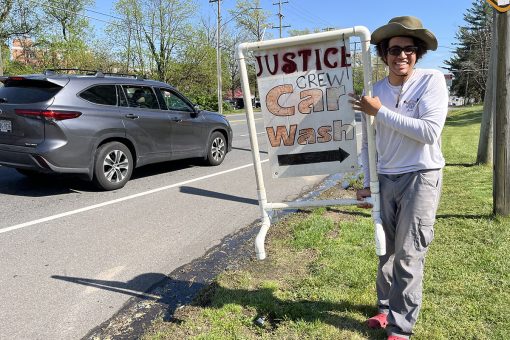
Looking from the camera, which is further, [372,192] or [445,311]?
[445,311]

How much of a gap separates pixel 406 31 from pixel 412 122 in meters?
0.52

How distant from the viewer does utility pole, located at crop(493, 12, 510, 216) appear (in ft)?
15.3

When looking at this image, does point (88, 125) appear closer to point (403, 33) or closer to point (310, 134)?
point (310, 134)

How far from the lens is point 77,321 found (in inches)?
124

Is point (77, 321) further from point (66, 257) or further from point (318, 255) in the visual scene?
point (318, 255)

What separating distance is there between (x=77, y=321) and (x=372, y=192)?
7.54 feet

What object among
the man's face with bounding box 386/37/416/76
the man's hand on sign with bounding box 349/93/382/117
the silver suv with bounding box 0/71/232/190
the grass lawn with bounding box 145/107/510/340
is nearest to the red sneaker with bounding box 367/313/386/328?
the grass lawn with bounding box 145/107/510/340

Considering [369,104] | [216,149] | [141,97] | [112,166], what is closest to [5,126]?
[112,166]

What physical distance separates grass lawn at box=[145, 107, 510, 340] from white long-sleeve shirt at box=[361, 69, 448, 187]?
112cm

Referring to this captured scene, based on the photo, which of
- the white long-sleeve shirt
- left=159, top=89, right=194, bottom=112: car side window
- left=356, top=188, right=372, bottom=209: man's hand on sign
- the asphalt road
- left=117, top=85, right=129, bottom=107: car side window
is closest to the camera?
the white long-sleeve shirt

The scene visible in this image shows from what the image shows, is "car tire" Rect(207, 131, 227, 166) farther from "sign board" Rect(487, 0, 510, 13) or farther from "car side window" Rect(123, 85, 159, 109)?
"sign board" Rect(487, 0, 510, 13)

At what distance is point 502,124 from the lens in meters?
4.79

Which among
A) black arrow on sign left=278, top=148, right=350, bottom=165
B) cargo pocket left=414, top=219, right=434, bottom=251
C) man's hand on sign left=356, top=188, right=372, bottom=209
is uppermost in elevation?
black arrow on sign left=278, top=148, right=350, bottom=165

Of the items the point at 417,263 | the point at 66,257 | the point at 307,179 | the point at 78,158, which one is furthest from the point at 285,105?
the point at 307,179
